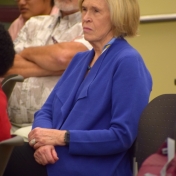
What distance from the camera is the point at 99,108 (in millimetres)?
2037

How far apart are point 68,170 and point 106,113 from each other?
30 centimetres

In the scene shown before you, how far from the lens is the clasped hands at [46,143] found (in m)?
2.07

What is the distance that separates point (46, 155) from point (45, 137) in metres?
0.08

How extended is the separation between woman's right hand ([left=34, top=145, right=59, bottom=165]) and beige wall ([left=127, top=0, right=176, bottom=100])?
177cm

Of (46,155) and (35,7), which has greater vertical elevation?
(35,7)

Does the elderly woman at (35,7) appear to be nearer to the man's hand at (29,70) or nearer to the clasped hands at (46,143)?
the man's hand at (29,70)

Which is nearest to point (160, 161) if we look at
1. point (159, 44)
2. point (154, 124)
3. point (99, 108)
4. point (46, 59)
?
point (154, 124)

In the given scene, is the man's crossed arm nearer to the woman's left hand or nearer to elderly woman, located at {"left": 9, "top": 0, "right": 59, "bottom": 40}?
elderly woman, located at {"left": 9, "top": 0, "right": 59, "bottom": 40}

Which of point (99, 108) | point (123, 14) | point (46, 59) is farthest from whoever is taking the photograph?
point (46, 59)

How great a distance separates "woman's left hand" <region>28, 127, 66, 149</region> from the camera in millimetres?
2068

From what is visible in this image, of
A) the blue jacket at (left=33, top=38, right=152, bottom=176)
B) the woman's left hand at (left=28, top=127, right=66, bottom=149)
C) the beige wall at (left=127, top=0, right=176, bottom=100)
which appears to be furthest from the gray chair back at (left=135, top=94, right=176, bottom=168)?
the beige wall at (left=127, top=0, right=176, bottom=100)

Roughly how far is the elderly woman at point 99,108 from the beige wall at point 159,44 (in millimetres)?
1438

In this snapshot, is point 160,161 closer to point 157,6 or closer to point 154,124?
point 154,124

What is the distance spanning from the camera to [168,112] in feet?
6.18
